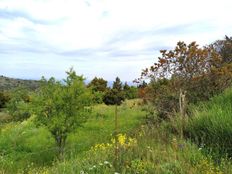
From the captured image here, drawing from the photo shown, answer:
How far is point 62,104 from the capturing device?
13.7 meters

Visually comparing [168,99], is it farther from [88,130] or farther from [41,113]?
[41,113]

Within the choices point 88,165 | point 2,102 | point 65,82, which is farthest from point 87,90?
point 2,102

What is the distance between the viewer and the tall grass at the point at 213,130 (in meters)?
7.71

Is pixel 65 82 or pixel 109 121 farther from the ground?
pixel 65 82

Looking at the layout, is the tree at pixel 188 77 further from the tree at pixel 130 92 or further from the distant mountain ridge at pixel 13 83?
the distant mountain ridge at pixel 13 83

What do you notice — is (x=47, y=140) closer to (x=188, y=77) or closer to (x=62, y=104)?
(x=62, y=104)

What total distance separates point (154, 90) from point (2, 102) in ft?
86.2

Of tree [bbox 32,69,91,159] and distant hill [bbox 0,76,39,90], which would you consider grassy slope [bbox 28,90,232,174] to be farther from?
distant hill [bbox 0,76,39,90]

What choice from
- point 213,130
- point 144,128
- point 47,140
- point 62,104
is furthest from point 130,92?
point 213,130

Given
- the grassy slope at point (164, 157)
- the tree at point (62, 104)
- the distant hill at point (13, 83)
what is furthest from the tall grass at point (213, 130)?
the distant hill at point (13, 83)

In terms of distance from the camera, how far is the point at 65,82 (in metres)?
14.1

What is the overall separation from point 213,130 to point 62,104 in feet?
22.2

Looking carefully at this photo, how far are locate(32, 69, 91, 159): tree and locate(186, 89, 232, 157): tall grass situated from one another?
5.46 meters

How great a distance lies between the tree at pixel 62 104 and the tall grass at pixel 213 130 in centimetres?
546
